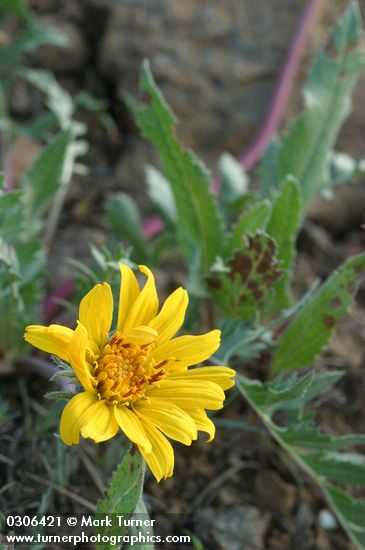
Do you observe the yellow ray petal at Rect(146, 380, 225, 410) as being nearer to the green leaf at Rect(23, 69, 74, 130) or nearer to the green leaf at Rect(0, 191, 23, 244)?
the green leaf at Rect(0, 191, 23, 244)

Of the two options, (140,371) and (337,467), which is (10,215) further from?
(337,467)

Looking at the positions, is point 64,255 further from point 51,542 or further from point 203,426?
point 203,426

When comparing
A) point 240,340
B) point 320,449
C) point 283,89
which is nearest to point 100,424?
point 240,340

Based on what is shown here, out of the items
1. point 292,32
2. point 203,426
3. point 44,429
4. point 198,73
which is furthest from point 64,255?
point 292,32

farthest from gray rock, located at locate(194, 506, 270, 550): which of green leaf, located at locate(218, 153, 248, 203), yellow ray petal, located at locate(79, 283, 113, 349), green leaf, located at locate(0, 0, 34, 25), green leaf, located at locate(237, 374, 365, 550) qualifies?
green leaf, located at locate(0, 0, 34, 25)

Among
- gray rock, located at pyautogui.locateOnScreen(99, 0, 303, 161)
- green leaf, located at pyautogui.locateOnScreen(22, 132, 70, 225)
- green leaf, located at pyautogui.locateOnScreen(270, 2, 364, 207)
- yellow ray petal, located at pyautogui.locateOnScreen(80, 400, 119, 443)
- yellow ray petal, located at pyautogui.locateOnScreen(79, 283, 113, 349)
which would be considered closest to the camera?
yellow ray petal, located at pyautogui.locateOnScreen(80, 400, 119, 443)

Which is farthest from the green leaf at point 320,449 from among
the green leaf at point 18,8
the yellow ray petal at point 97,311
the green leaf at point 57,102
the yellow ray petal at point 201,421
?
the green leaf at point 18,8

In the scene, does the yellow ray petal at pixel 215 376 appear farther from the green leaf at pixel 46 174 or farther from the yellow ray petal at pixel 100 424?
the green leaf at pixel 46 174
